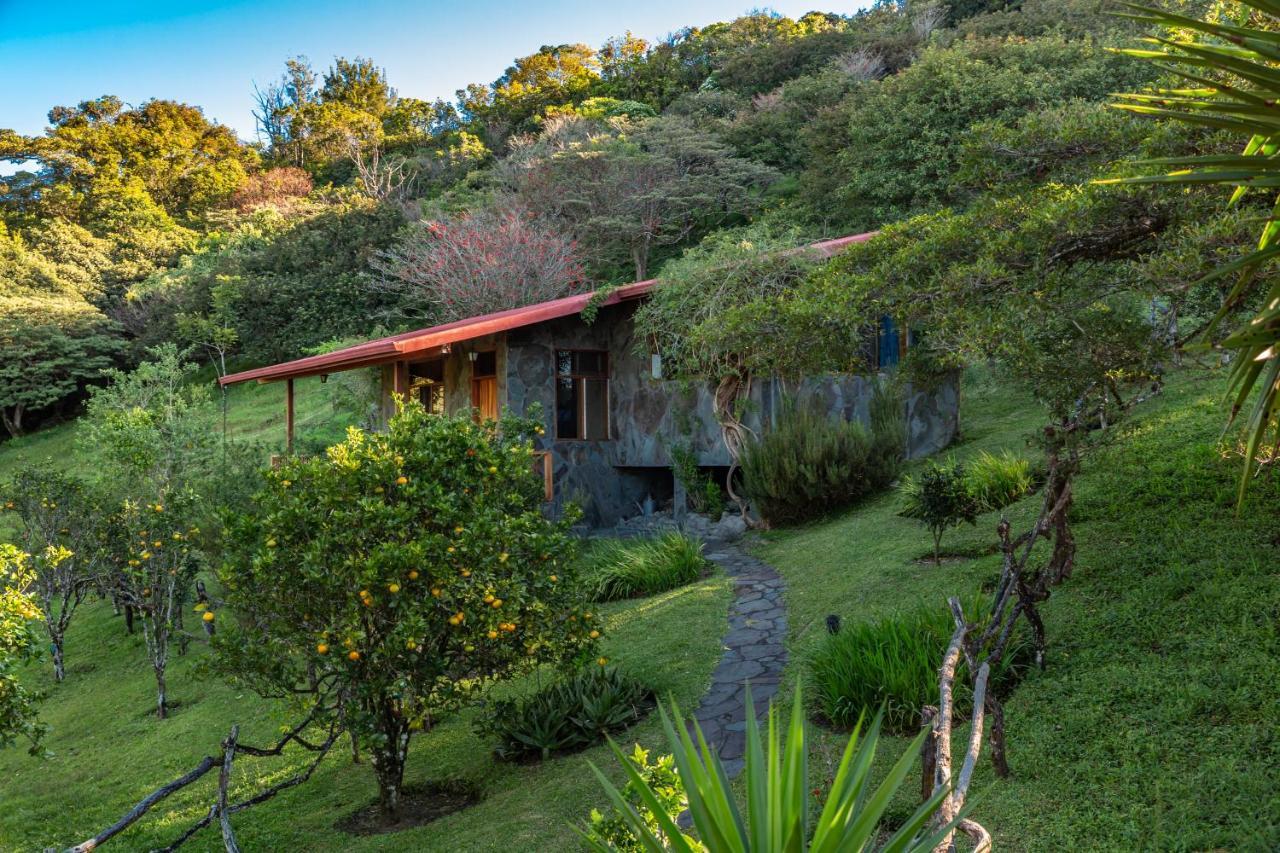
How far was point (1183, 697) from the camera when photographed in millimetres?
4984

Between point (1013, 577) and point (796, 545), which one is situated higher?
point (1013, 577)

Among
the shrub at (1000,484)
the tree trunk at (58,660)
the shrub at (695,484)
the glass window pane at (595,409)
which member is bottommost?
the tree trunk at (58,660)

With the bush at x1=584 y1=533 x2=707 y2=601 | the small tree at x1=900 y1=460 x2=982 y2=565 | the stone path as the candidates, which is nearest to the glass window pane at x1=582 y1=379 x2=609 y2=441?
the bush at x1=584 y1=533 x2=707 y2=601

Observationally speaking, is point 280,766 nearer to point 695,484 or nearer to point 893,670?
point 893,670

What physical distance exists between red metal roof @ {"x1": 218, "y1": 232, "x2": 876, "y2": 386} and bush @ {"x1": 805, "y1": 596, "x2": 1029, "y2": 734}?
23.0 ft

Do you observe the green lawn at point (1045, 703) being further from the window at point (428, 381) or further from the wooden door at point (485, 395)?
the window at point (428, 381)

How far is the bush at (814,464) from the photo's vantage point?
12477 mm

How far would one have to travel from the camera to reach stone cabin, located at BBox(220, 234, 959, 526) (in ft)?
47.5

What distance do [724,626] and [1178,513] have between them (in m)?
3.93

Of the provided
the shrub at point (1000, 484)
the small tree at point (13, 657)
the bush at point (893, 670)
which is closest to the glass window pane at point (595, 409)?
the shrub at point (1000, 484)

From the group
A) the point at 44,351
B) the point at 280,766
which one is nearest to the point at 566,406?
the point at 280,766

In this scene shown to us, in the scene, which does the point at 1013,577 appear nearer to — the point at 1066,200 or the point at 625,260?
the point at 1066,200

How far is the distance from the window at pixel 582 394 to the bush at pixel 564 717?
8519 mm

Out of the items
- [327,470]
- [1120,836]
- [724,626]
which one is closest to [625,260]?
[724,626]
